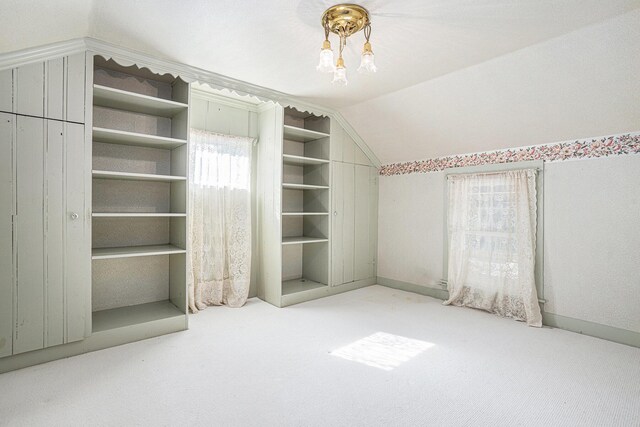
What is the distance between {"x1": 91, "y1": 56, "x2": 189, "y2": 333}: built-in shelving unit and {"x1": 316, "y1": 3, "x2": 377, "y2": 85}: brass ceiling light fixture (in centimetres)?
150

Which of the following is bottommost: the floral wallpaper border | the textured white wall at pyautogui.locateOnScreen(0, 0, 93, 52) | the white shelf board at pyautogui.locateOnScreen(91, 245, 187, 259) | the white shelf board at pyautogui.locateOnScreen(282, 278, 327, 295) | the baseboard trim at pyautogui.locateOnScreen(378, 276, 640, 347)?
the baseboard trim at pyautogui.locateOnScreen(378, 276, 640, 347)

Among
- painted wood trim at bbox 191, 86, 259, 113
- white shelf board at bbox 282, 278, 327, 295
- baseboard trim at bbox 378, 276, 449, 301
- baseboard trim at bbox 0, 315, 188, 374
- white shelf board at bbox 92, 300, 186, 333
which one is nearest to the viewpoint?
baseboard trim at bbox 0, 315, 188, 374

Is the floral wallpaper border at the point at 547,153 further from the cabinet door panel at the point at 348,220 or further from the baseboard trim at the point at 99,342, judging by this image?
the baseboard trim at the point at 99,342

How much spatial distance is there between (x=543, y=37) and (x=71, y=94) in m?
3.39

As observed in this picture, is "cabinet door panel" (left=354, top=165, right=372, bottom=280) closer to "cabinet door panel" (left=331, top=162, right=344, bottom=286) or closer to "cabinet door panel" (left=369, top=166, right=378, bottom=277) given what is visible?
"cabinet door panel" (left=369, top=166, right=378, bottom=277)

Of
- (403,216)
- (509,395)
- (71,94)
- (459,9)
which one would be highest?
(459,9)

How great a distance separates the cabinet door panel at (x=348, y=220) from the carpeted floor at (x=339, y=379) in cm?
130

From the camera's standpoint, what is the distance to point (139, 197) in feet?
10.1

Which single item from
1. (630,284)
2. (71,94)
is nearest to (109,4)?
(71,94)

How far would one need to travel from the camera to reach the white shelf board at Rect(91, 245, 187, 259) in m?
2.52

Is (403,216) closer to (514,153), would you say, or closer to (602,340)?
(514,153)

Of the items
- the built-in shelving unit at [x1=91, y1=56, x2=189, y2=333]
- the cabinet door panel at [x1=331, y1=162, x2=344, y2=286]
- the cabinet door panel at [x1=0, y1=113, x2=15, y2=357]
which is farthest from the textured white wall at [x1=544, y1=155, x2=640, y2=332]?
the cabinet door panel at [x1=0, y1=113, x2=15, y2=357]

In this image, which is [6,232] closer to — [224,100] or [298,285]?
[224,100]

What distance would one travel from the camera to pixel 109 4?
1938 mm
